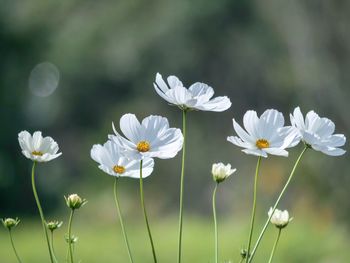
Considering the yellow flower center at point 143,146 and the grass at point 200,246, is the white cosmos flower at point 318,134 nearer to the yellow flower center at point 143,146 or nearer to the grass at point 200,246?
the yellow flower center at point 143,146

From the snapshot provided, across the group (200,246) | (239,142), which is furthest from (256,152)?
(200,246)

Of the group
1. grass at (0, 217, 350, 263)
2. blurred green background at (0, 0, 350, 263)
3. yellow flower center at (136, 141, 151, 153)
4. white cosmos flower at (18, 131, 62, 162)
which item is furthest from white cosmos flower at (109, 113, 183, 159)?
blurred green background at (0, 0, 350, 263)

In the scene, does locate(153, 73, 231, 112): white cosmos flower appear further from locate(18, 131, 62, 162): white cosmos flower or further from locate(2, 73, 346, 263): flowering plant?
locate(18, 131, 62, 162): white cosmos flower

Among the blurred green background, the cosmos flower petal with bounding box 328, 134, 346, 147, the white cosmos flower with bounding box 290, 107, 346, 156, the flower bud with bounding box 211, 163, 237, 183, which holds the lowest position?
the blurred green background

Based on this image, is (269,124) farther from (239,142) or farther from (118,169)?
(118,169)

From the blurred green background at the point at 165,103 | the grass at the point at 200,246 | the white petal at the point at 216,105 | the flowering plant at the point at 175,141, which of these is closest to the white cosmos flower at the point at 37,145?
the flowering plant at the point at 175,141

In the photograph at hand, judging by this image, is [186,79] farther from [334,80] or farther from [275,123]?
[275,123]
